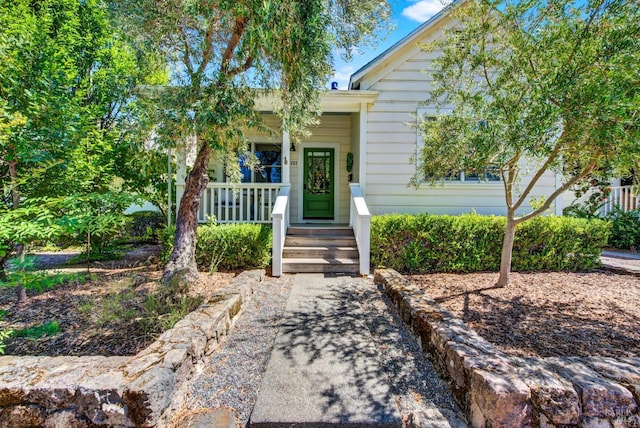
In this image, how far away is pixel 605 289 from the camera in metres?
4.94

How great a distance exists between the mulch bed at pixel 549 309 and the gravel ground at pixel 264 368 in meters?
0.92

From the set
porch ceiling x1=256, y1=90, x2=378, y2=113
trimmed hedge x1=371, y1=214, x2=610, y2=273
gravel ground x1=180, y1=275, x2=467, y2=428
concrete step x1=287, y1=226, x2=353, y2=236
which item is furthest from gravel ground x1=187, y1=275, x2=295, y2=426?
porch ceiling x1=256, y1=90, x2=378, y2=113

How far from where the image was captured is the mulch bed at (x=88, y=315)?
3.03m

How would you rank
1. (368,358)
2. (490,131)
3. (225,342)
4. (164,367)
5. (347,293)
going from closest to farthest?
(164,367) < (368,358) < (225,342) < (490,131) < (347,293)

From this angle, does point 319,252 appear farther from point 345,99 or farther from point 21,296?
point 21,296

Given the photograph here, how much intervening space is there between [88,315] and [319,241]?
13.3ft

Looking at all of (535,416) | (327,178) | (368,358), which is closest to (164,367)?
(368,358)

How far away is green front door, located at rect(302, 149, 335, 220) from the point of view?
904cm

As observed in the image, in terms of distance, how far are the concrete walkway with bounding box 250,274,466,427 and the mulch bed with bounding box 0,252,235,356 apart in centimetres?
151

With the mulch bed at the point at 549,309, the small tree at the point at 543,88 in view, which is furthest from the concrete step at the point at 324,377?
the small tree at the point at 543,88

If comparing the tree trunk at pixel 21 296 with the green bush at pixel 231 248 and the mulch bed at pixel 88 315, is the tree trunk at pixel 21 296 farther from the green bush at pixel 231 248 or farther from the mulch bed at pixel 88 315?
the green bush at pixel 231 248

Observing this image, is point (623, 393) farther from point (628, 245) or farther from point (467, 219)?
point (628, 245)

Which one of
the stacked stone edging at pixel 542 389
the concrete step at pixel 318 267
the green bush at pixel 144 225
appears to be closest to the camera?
the stacked stone edging at pixel 542 389

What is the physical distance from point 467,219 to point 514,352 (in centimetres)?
363
